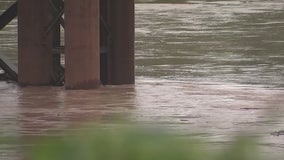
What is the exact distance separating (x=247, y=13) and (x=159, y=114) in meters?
22.5

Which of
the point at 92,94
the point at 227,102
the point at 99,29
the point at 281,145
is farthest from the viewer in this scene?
the point at 99,29

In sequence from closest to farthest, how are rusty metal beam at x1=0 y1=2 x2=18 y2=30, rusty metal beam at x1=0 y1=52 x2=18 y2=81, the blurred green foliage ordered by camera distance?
the blurred green foliage < rusty metal beam at x1=0 y1=52 x2=18 y2=81 < rusty metal beam at x1=0 y1=2 x2=18 y2=30

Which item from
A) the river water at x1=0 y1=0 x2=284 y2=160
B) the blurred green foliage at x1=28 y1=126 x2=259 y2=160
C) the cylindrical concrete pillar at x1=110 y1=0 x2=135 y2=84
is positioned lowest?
the river water at x1=0 y1=0 x2=284 y2=160

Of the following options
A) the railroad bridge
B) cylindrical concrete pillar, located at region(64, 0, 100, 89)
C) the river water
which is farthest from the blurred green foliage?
the railroad bridge

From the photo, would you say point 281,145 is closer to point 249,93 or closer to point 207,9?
point 249,93

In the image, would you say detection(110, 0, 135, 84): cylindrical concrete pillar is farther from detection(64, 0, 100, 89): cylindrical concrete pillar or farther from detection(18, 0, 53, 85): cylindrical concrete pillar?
detection(64, 0, 100, 89): cylindrical concrete pillar

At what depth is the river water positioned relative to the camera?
1153 centimetres

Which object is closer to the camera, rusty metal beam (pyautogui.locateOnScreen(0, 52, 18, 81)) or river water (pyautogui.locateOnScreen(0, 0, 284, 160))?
river water (pyautogui.locateOnScreen(0, 0, 284, 160))

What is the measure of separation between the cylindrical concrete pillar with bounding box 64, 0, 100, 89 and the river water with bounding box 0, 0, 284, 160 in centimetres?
46

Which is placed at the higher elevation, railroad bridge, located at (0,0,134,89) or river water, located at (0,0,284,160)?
railroad bridge, located at (0,0,134,89)

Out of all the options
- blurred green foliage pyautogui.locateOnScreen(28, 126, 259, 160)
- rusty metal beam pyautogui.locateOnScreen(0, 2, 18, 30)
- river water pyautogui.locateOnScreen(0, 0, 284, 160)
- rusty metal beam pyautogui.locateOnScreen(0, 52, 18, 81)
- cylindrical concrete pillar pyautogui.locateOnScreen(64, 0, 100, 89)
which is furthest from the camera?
rusty metal beam pyautogui.locateOnScreen(0, 2, 18, 30)

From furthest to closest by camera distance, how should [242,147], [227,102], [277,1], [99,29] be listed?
[277,1] → [99,29] → [227,102] → [242,147]

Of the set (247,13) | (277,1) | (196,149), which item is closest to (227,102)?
(196,149)

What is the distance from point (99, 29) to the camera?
17141 millimetres
